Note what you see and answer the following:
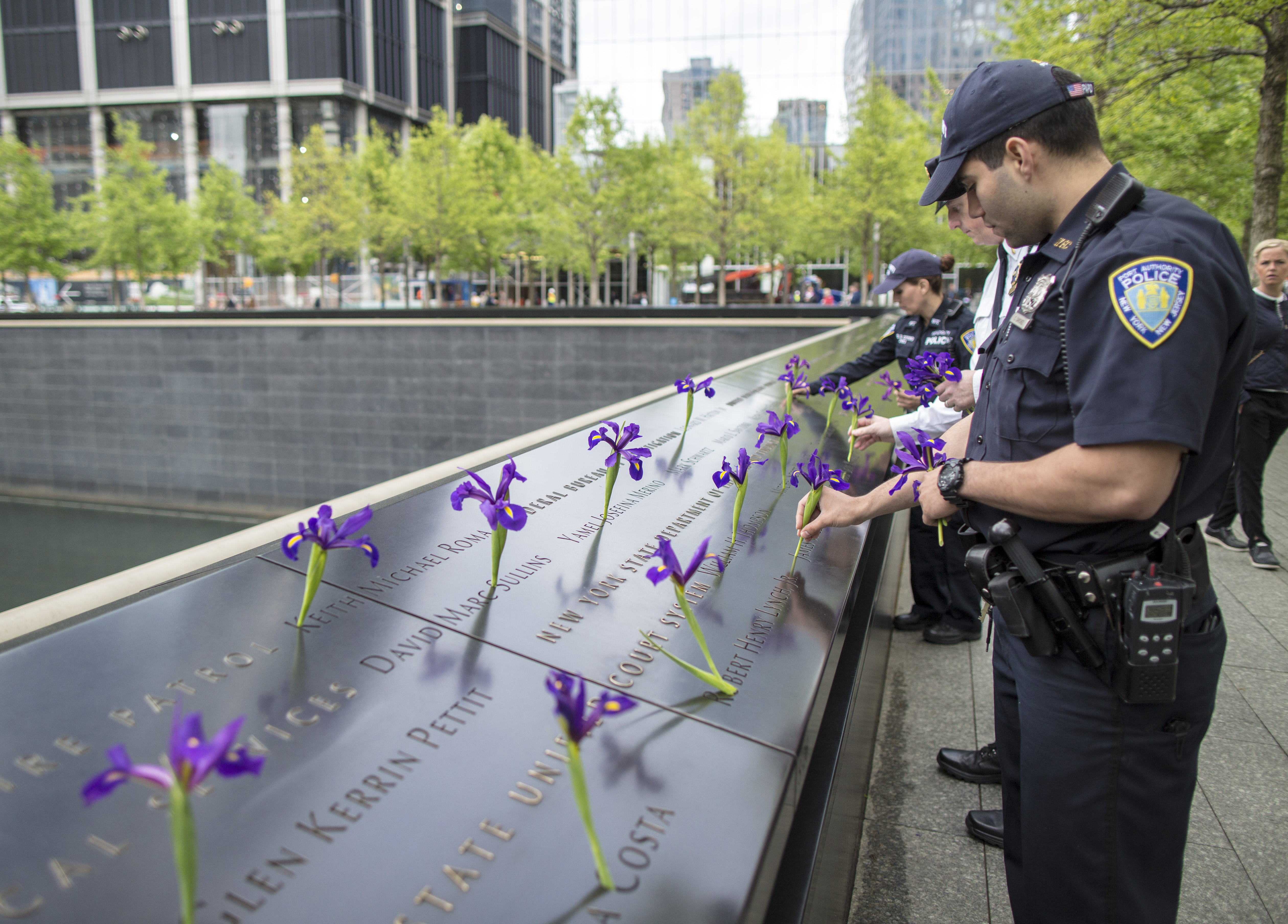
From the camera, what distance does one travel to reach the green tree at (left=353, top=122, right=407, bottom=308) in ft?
109

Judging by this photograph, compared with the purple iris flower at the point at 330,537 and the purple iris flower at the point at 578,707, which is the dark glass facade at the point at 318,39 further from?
the purple iris flower at the point at 578,707

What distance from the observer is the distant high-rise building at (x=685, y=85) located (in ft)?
179

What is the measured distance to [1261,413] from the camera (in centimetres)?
602

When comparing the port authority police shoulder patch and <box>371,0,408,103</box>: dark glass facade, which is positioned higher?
<box>371,0,408,103</box>: dark glass facade

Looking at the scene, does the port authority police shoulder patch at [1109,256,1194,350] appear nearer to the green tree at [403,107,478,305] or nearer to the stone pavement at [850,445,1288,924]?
the stone pavement at [850,445,1288,924]

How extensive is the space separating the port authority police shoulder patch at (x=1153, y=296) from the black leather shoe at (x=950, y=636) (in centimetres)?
350

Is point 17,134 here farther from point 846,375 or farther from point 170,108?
point 846,375

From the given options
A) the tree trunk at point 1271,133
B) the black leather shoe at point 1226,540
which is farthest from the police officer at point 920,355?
the tree trunk at point 1271,133

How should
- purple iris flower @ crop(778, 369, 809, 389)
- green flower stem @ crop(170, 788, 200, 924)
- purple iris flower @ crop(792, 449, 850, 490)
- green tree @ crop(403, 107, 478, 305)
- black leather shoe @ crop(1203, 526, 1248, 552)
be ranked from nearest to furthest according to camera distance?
1. green flower stem @ crop(170, 788, 200, 924)
2. purple iris flower @ crop(792, 449, 850, 490)
3. purple iris flower @ crop(778, 369, 809, 389)
4. black leather shoe @ crop(1203, 526, 1248, 552)
5. green tree @ crop(403, 107, 478, 305)

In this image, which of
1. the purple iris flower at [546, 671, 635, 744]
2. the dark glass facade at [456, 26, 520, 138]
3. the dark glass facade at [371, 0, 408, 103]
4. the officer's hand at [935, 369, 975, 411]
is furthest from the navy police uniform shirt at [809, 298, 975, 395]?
the dark glass facade at [456, 26, 520, 138]

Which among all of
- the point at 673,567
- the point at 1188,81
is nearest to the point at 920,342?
the point at 673,567

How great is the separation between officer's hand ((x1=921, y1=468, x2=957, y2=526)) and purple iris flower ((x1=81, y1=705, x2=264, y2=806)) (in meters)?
1.52

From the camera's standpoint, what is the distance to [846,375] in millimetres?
5285

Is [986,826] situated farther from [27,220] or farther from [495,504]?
[27,220]
